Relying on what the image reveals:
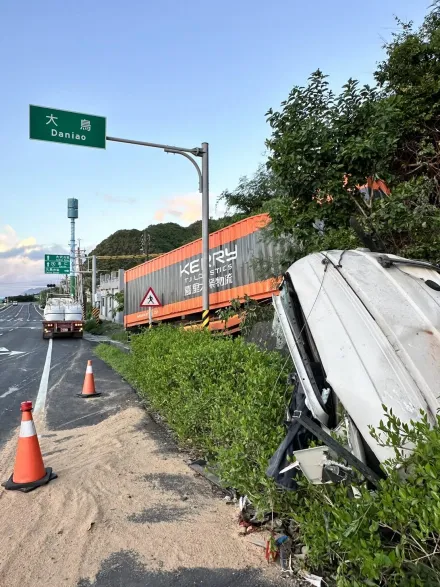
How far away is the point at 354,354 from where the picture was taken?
87.8 inches

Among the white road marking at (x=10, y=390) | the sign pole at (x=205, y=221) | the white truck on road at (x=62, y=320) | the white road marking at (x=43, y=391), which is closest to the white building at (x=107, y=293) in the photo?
the white truck on road at (x=62, y=320)

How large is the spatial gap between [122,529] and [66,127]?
893 cm

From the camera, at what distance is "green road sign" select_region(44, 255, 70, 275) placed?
4375 centimetres

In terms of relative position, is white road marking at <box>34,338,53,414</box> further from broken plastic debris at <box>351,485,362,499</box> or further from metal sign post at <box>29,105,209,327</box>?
broken plastic debris at <box>351,485,362,499</box>

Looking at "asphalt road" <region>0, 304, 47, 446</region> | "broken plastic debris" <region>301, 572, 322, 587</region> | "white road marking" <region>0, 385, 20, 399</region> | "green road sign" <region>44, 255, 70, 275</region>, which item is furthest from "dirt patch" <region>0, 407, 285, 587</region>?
"green road sign" <region>44, 255, 70, 275</region>

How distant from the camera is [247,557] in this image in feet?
8.99

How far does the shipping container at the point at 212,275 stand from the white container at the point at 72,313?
8.86 metres

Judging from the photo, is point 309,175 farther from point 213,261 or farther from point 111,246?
point 111,246

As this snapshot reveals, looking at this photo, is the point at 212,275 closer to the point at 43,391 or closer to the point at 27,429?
the point at 43,391

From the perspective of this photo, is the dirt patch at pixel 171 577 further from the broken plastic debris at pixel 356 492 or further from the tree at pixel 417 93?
the tree at pixel 417 93

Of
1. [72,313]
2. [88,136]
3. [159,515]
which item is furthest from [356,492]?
[72,313]

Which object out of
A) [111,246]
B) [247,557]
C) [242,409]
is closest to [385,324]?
[242,409]

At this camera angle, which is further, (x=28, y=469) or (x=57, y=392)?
(x=57, y=392)

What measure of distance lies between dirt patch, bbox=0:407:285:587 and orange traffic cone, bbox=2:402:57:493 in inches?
3.5
